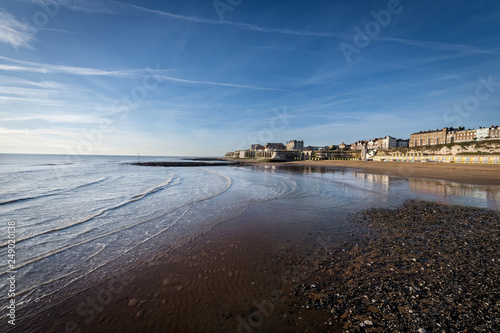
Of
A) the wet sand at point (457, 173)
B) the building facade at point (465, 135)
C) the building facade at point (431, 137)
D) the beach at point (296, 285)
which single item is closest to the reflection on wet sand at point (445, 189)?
the wet sand at point (457, 173)

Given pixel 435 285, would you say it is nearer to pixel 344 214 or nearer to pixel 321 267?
pixel 321 267

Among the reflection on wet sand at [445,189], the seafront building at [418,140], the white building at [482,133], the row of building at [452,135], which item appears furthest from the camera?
the white building at [482,133]

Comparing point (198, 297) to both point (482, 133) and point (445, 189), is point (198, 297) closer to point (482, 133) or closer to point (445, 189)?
point (445, 189)

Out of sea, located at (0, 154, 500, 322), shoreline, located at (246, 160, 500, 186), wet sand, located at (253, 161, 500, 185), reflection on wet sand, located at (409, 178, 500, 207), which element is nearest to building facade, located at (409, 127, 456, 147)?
shoreline, located at (246, 160, 500, 186)

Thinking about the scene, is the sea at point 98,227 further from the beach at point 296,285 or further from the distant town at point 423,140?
the distant town at point 423,140

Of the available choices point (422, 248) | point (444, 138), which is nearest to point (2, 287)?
point (422, 248)

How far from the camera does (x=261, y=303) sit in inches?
151

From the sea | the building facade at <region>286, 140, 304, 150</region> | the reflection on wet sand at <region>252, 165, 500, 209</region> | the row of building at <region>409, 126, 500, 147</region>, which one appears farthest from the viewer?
the building facade at <region>286, 140, 304, 150</region>

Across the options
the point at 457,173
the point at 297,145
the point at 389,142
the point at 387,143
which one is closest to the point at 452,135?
the point at 389,142

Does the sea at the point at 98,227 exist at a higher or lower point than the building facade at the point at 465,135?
lower

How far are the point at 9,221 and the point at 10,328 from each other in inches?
348

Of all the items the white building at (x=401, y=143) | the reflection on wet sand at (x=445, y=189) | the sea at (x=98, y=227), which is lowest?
the reflection on wet sand at (x=445, y=189)

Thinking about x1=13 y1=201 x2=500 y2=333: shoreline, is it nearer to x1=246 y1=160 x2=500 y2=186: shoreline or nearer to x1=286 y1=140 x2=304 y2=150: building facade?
x1=246 y1=160 x2=500 y2=186: shoreline

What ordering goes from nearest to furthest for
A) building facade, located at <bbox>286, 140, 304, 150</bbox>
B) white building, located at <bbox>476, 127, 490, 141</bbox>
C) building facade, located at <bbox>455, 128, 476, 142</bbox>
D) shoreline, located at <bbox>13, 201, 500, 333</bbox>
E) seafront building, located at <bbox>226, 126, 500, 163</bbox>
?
1. shoreline, located at <bbox>13, 201, 500, 333</bbox>
2. seafront building, located at <bbox>226, 126, 500, 163</bbox>
3. white building, located at <bbox>476, 127, 490, 141</bbox>
4. building facade, located at <bbox>455, 128, 476, 142</bbox>
5. building facade, located at <bbox>286, 140, 304, 150</bbox>
